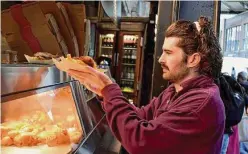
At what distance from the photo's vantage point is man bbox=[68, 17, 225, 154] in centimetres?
118

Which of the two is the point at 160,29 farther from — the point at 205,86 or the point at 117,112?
the point at 117,112

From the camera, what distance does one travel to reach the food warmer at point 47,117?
1374mm

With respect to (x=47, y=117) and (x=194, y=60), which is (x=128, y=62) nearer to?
(x=47, y=117)

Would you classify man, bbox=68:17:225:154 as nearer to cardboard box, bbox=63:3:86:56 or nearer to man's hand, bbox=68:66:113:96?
man's hand, bbox=68:66:113:96

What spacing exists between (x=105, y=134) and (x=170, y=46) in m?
1.21

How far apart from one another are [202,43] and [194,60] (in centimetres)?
9

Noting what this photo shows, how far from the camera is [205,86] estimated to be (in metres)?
1.34

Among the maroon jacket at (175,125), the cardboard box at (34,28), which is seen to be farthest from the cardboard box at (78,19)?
the maroon jacket at (175,125)

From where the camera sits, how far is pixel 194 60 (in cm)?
138

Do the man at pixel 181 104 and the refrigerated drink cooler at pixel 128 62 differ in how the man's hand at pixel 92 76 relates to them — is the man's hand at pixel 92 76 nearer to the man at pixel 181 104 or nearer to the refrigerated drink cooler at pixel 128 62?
the man at pixel 181 104

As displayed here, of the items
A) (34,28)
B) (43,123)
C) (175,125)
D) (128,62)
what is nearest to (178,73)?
(175,125)

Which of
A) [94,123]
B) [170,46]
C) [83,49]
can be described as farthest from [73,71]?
[83,49]

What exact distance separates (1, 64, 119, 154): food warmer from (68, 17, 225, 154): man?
22 centimetres

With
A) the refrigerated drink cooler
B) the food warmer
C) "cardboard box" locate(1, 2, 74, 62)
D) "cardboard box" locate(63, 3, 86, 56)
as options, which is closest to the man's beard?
the food warmer
